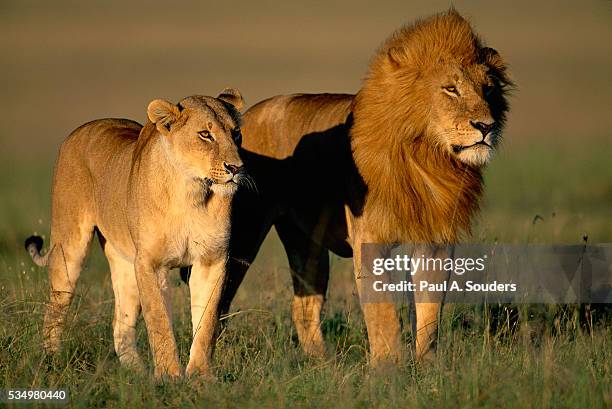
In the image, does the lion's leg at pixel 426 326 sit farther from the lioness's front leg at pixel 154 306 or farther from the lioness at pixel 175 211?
the lioness's front leg at pixel 154 306

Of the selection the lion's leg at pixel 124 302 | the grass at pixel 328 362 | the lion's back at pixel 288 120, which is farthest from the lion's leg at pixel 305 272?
the lion's leg at pixel 124 302

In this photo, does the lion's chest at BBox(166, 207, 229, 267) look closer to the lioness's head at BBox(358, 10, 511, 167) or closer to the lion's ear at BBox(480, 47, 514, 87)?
the lioness's head at BBox(358, 10, 511, 167)

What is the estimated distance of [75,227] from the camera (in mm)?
7258

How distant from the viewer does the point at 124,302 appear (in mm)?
7312

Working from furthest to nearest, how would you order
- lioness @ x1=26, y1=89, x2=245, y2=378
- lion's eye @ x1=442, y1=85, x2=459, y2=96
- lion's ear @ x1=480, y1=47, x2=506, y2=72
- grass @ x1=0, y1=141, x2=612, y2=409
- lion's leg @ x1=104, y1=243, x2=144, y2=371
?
lion's leg @ x1=104, y1=243, x2=144, y2=371
lion's ear @ x1=480, y1=47, x2=506, y2=72
lion's eye @ x1=442, y1=85, x2=459, y2=96
lioness @ x1=26, y1=89, x2=245, y2=378
grass @ x1=0, y1=141, x2=612, y2=409

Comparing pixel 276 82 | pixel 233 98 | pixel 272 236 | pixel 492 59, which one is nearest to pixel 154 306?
pixel 233 98

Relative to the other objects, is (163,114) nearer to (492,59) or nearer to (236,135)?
Result: (236,135)

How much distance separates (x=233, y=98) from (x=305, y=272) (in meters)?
1.77

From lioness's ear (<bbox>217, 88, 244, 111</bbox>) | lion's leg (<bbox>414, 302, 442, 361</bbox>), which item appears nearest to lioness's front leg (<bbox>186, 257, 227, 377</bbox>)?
lioness's ear (<bbox>217, 88, 244, 111</bbox>)

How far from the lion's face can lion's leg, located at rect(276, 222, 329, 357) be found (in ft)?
5.30

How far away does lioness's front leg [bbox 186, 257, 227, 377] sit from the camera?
20.9 feet

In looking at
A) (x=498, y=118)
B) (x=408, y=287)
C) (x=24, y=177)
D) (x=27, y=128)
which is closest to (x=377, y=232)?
(x=408, y=287)

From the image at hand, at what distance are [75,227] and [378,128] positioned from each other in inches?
71.3

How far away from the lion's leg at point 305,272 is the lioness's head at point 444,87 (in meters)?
1.38
